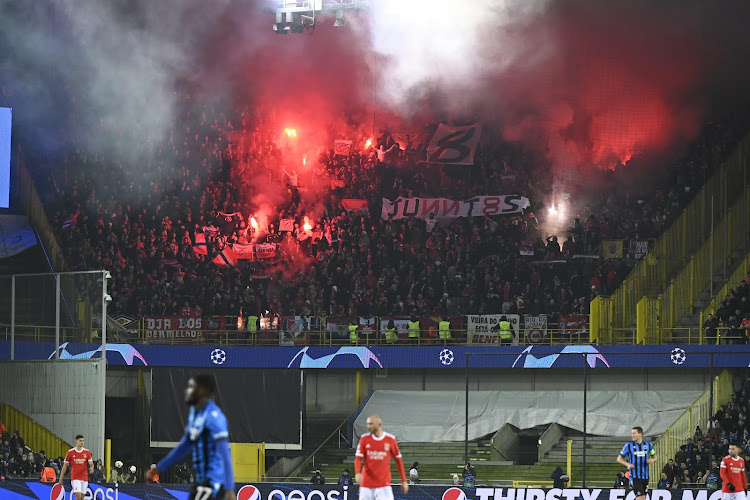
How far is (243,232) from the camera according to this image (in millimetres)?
45281

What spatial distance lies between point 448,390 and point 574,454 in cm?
514

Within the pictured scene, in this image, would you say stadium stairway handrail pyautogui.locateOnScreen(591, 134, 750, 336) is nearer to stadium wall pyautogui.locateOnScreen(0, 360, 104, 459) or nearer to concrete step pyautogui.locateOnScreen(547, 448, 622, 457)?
concrete step pyautogui.locateOnScreen(547, 448, 622, 457)

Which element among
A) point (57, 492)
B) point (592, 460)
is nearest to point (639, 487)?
point (57, 492)

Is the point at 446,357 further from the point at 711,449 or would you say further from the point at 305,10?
the point at 305,10

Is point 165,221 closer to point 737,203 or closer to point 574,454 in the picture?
point 574,454

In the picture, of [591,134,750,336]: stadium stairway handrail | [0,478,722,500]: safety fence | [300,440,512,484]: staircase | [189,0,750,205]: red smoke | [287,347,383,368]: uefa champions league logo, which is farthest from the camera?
[189,0,750,205]: red smoke

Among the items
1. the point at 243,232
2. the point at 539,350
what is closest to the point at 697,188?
the point at 539,350

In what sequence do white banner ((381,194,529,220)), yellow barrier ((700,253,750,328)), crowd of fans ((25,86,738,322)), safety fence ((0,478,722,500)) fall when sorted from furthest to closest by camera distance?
white banner ((381,194,529,220)) → crowd of fans ((25,86,738,322)) → yellow barrier ((700,253,750,328)) → safety fence ((0,478,722,500))

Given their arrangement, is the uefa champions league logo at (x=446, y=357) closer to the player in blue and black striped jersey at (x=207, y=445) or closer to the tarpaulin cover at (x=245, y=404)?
the tarpaulin cover at (x=245, y=404)

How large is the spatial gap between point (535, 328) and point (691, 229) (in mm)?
7105

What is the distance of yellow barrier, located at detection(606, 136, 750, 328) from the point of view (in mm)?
40438

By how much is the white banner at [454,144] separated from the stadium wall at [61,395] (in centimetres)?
1806

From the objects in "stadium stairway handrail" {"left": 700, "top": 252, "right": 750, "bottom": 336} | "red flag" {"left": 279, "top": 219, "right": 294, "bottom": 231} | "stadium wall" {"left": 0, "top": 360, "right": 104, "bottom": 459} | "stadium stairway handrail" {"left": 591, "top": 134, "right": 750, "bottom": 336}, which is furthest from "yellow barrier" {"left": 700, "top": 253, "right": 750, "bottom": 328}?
"stadium wall" {"left": 0, "top": 360, "right": 104, "bottom": 459}

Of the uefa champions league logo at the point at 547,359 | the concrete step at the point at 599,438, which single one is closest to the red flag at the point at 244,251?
the uefa champions league logo at the point at 547,359
